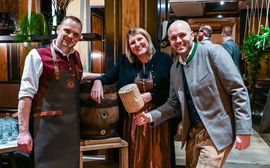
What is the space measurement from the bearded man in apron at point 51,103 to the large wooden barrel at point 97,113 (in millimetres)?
101

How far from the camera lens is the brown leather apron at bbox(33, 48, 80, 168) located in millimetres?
2148

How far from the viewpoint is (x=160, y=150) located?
8.15 feet

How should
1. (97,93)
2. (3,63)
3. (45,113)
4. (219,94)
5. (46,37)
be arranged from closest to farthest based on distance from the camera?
1. (219,94)
2. (45,113)
3. (97,93)
4. (46,37)
5. (3,63)

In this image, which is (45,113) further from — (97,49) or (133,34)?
(97,49)

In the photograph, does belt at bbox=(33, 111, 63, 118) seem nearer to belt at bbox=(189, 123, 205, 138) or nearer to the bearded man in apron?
the bearded man in apron

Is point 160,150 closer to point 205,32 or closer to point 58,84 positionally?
point 58,84

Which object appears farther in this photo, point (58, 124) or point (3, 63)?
point (3, 63)

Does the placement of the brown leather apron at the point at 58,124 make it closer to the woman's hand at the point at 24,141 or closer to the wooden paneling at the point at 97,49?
the woman's hand at the point at 24,141

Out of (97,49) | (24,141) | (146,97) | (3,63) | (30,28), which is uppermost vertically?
(30,28)

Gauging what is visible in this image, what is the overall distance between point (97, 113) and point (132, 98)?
308 millimetres

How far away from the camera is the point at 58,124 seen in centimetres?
219

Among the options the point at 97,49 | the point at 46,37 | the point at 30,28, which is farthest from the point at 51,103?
the point at 97,49

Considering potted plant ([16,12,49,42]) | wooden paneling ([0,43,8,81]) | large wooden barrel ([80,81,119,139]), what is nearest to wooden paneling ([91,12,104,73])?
wooden paneling ([0,43,8,81])

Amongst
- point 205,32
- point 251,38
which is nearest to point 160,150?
point 205,32
